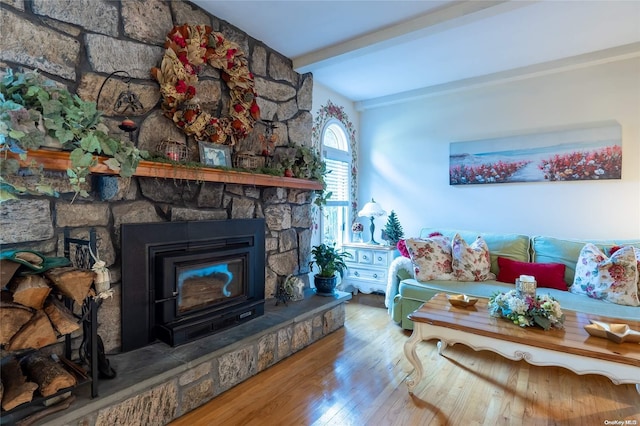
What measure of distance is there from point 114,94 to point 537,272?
3.70 meters

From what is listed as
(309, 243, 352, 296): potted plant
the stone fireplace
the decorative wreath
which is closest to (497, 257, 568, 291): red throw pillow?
(309, 243, 352, 296): potted plant

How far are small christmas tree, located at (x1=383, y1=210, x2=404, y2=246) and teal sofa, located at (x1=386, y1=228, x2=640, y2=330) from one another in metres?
0.69

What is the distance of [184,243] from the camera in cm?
228

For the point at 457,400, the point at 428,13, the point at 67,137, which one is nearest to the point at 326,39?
the point at 428,13

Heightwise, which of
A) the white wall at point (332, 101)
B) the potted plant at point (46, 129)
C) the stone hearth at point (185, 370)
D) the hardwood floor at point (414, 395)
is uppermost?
the white wall at point (332, 101)

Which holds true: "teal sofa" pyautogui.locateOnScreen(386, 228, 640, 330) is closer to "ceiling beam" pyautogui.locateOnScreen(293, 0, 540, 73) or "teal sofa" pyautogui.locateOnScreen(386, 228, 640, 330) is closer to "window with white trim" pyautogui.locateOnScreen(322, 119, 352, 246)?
"window with white trim" pyautogui.locateOnScreen(322, 119, 352, 246)

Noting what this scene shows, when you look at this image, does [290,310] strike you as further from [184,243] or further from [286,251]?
[184,243]

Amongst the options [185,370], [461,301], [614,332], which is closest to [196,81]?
[185,370]

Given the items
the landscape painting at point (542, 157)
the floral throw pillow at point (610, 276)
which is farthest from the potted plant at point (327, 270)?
the floral throw pillow at point (610, 276)

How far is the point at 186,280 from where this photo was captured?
90.1 inches

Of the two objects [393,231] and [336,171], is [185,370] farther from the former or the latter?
[336,171]

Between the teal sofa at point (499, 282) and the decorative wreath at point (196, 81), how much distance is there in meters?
2.10

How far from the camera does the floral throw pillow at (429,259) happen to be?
3156 mm

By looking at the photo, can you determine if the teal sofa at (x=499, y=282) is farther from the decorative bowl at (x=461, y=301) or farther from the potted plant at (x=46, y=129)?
the potted plant at (x=46, y=129)
